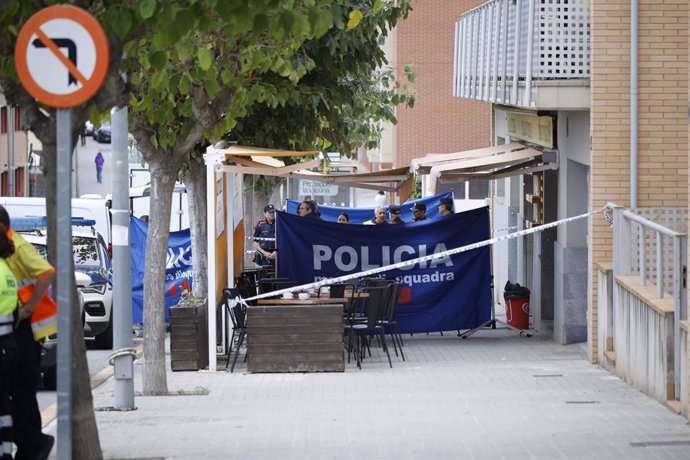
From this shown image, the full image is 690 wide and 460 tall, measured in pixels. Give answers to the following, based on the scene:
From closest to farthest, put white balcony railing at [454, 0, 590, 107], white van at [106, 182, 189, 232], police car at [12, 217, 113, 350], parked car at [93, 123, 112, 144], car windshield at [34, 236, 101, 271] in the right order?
white balcony railing at [454, 0, 590, 107]
police car at [12, 217, 113, 350]
car windshield at [34, 236, 101, 271]
white van at [106, 182, 189, 232]
parked car at [93, 123, 112, 144]

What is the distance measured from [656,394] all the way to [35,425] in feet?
19.4

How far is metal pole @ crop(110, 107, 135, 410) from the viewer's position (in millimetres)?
11633

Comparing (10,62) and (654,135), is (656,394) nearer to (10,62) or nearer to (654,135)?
(654,135)

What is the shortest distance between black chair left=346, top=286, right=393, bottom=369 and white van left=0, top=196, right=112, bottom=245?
946 cm

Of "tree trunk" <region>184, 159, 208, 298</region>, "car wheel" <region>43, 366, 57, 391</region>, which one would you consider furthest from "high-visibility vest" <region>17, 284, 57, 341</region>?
"tree trunk" <region>184, 159, 208, 298</region>

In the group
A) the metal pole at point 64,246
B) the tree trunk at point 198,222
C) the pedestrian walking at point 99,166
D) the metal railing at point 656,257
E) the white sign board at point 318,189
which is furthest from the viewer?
the pedestrian walking at point 99,166

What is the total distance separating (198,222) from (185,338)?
301 centimetres

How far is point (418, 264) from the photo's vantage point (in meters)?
18.8

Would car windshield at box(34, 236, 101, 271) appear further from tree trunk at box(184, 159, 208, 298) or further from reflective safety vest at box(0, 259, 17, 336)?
reflective safety vest at box(0, 259, 17, 336)

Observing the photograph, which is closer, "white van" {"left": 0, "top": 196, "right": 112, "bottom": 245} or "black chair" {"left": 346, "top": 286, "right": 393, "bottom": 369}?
"black chair" {"left": 346, "top": 286, "right": 393, "bottom": 369}

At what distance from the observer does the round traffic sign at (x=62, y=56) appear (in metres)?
6.63

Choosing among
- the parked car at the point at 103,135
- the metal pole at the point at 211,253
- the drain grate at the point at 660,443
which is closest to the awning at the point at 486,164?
the metal pole at the point at 211,253

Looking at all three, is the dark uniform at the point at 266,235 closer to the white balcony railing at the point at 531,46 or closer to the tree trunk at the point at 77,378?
the white balcony railing at the point at 531,46

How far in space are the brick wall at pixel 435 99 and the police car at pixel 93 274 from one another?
85.7 feet
